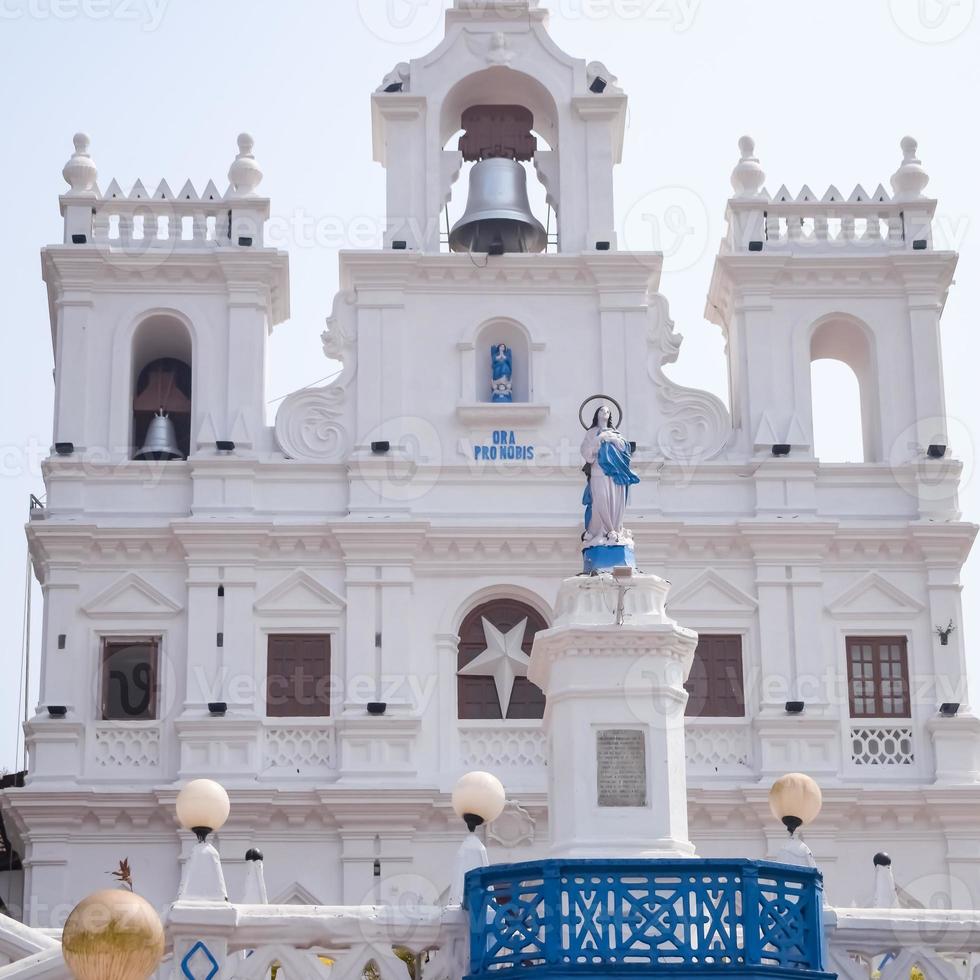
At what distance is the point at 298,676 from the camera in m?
→ 33.4

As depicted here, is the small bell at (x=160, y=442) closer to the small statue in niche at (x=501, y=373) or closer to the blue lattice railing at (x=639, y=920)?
the small statue in niche at (x=501, y=373)

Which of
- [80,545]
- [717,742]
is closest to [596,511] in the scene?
[717,742]

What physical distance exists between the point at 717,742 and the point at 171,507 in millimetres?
8903

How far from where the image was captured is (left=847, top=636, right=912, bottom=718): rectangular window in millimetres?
33688

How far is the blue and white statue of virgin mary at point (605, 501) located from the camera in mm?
25031

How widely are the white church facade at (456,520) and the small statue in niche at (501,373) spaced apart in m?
0.07

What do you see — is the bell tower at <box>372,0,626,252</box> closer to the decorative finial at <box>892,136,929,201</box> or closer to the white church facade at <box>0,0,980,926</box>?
the white church facade at <box>0,0,980,926</box>

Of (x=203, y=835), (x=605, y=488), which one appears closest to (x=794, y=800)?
(x=605, y=488)

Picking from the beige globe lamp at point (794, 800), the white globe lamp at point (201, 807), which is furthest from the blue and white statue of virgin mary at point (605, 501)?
the white globe lamp at point (201, 807)

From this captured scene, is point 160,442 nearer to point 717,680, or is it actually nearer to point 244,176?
point 244,176

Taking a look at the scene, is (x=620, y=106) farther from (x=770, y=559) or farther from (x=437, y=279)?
(x=770, y=559)

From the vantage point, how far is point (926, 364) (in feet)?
116

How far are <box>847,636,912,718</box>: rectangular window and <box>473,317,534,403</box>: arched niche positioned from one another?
6384 mm

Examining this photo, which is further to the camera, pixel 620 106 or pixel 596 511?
pixel 620 106
